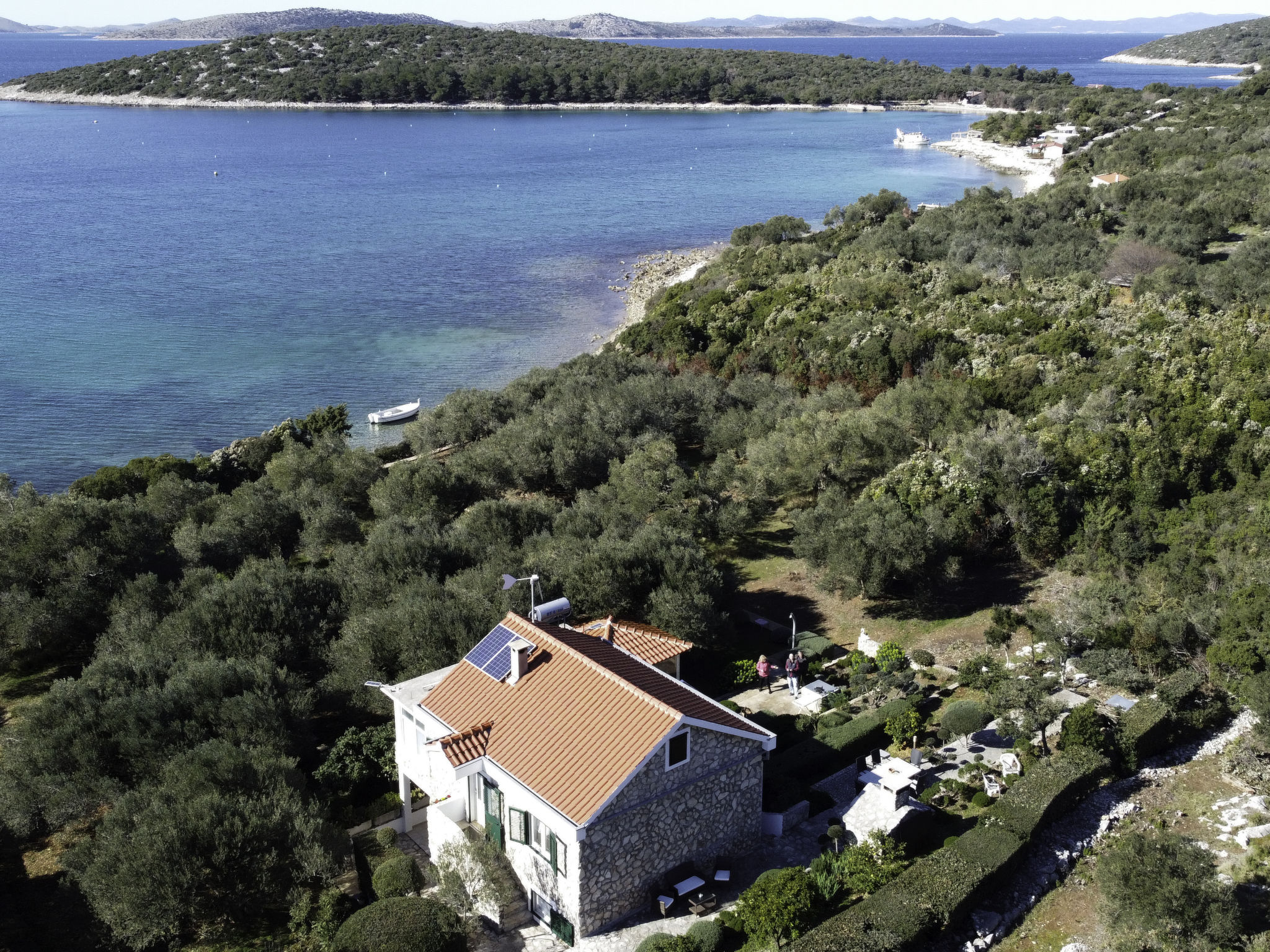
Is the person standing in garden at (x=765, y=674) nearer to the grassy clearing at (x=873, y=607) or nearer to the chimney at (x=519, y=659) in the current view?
the grassy clearing at (x=873, y=607)

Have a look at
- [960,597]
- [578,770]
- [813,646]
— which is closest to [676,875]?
[578,770]

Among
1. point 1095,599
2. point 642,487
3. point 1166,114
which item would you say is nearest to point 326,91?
point 1166,114

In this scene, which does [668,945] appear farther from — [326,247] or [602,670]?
[326,247]

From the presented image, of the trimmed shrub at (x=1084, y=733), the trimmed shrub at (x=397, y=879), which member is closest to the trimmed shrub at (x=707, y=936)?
the trimmed shrub at (x=397, y=879)

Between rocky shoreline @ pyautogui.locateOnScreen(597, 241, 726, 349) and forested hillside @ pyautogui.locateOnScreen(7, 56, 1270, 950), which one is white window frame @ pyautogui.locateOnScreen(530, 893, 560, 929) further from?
rocky shoreline @ pyautogui.locateOnScreen(597, 241, 726, 349)

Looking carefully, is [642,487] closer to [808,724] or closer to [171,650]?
[808,724]

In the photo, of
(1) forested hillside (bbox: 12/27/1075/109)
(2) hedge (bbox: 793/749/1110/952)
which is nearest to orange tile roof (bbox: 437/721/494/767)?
(2) hedge (bbox: 793/749/1110/952)
